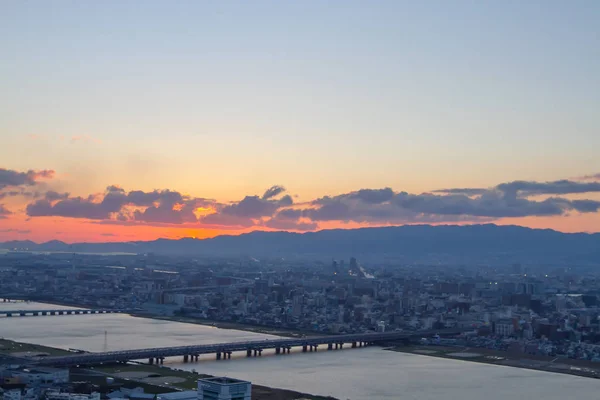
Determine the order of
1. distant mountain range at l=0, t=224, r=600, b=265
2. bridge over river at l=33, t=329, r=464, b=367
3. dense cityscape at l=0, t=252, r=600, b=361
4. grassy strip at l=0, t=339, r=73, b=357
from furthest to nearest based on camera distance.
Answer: distant mountain range at l=0, t=224, r=600, b=265 → dense cityscape at l=0, t=252, r=600, b=361 → grassy strip at l=0, t=339, r=73, b=357 → bridge over river at l=33, t=329, r=464, b=367

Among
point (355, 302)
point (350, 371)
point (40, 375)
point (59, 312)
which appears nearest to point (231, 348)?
point (350, 371)

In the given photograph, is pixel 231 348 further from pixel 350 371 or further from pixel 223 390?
pixel 223 390

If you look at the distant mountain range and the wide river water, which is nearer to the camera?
the wide river water

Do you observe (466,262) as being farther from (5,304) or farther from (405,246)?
(5,304)

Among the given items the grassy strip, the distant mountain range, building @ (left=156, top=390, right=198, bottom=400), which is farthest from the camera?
the distant mountain range

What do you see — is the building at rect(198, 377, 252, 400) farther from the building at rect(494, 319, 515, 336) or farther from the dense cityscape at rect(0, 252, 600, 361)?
the building at rect(494, 319, 515, 336)

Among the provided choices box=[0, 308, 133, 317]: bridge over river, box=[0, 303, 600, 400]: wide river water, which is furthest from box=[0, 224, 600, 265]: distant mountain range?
box=[0, 303, 600, 400]: wide river water

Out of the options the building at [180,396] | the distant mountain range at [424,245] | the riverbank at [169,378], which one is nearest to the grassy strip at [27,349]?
the riverbank at [169,378]

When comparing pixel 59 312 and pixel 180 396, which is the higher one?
pixel 180 396
